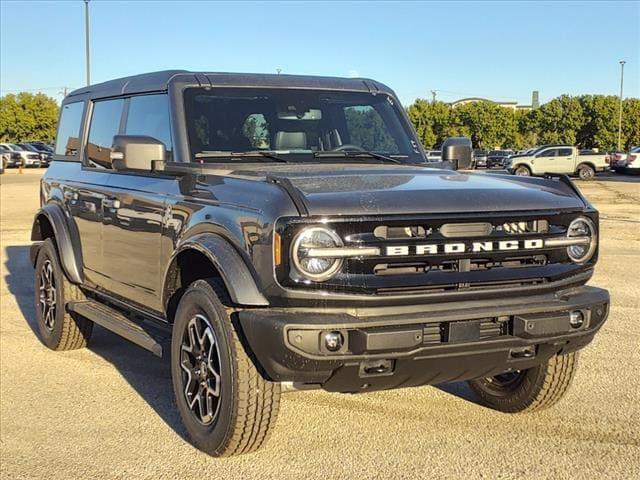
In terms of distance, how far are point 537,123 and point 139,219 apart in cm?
8304

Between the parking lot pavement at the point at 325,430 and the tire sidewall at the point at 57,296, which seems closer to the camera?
the parking lot pavement at the point at 325,430

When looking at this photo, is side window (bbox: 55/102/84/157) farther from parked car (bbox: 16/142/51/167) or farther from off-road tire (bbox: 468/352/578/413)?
parked car (bbox: 16/142/51/167)

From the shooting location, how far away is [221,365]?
12.5ft

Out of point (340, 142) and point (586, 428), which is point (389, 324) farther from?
point (340, 142)

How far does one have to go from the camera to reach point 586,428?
4.45m

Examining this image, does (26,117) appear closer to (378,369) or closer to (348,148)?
(348,148)

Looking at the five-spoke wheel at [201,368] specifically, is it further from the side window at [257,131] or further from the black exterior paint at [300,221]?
the side window at [257,131]

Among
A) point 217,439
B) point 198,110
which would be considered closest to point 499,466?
point 217,439

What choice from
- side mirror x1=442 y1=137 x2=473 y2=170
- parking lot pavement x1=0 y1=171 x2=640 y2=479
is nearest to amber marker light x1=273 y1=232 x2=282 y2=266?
parking lot pavement x1=0 y1=171 x2=640 y2=479

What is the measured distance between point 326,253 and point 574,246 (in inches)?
55.5

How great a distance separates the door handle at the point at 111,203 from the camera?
5238 mm

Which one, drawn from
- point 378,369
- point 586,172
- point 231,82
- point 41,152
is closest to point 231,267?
point 378,369

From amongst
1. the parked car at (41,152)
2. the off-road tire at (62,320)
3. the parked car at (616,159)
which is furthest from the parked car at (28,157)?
the off-road tire at (62,320)

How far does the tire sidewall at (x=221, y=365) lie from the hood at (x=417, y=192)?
727 mm
